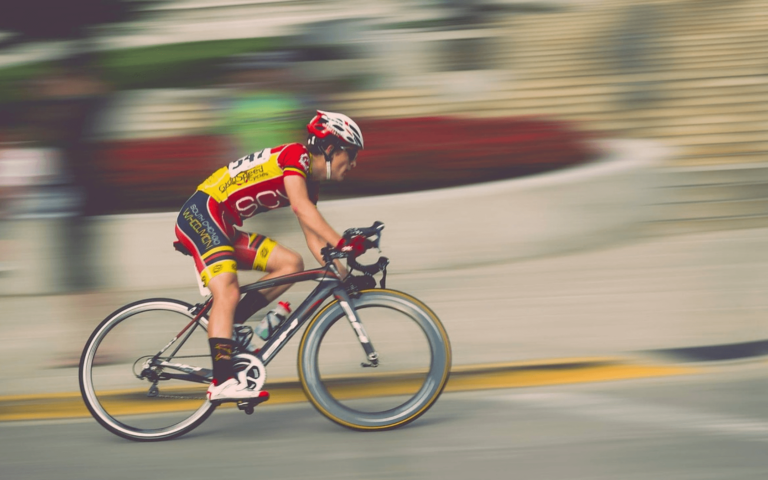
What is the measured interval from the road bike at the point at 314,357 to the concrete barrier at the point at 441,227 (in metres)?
3.18

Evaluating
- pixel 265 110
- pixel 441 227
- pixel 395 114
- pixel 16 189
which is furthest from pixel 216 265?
pixel 395 114

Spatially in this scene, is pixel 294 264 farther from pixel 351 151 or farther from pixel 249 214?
pixel 351 151

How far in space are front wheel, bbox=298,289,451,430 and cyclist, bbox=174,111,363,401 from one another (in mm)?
252

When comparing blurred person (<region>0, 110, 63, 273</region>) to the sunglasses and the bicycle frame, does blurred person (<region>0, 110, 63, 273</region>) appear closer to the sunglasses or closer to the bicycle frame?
the bicycle frame

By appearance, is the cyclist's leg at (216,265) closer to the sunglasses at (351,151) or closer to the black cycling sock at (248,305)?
the black cycling sock at (248,305)

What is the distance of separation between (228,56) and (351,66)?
324 centimetres

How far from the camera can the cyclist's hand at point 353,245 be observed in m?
4.66

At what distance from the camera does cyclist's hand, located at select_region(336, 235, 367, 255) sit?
4.66 meters

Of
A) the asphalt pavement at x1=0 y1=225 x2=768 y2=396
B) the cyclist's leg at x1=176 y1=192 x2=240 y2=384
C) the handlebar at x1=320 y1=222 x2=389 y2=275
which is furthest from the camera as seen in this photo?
the asphalt pavement at x1=0 y1=225 x2=768 y2=396

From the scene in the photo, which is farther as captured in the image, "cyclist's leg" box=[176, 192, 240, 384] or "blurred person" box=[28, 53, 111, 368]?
"blurred person" box=[28, 53, 111, 368]

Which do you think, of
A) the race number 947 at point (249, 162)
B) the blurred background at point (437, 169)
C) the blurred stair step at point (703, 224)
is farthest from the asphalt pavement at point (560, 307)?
the race number 947 at point (249, 162)

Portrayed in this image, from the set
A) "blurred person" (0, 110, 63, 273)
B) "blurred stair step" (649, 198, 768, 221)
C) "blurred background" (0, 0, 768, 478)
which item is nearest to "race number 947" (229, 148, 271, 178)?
"blurred background" (0, 0, 768, 478)

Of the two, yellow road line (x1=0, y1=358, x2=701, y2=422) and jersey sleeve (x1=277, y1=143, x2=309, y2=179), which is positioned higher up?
Result: jersey sleeve (x1=277, y1=143, x2=309, y2=179)

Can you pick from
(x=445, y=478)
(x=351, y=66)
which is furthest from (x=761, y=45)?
(x=445, y=478)
